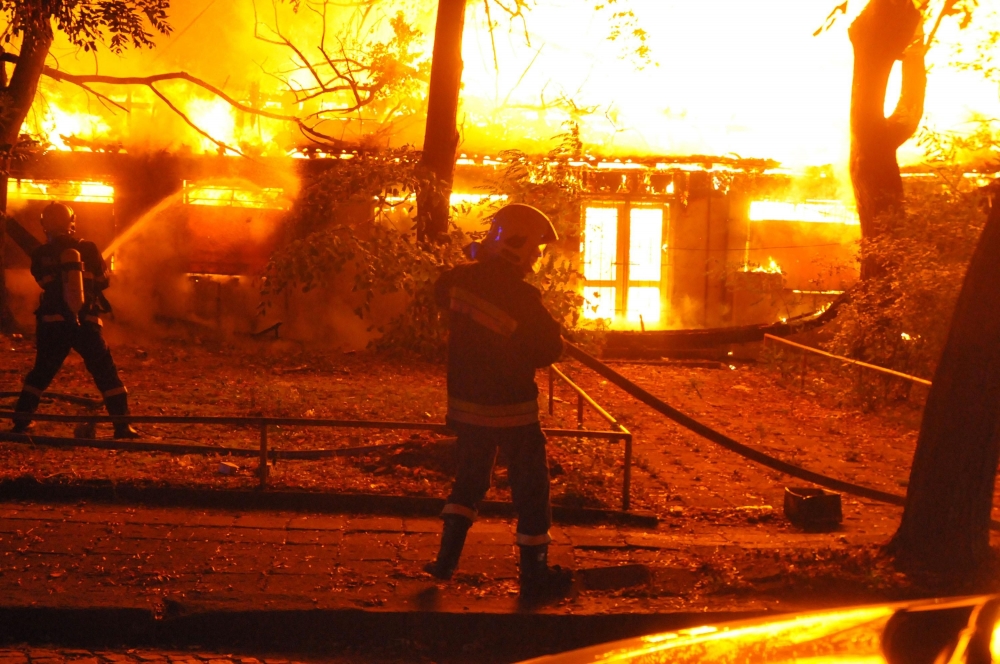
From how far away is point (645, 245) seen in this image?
2088 cm

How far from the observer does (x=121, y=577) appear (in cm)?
521

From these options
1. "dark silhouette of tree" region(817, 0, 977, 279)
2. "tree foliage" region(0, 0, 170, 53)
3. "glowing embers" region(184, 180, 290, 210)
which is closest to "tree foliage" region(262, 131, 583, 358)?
"tree foliage" region(0, 0, 170, 53)

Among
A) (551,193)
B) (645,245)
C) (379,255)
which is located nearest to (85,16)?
(379,255)

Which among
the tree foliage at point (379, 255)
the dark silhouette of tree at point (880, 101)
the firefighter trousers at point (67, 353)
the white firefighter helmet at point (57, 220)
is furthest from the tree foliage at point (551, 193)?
the dark silhouette of tree at point (880, 101)

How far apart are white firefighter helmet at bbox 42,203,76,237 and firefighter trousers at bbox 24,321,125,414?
0.69m

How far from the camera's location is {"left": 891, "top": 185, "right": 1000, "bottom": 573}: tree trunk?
547 centimetres

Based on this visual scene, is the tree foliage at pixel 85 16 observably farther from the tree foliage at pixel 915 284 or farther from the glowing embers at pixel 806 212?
the glowing embers at pixel 806 212

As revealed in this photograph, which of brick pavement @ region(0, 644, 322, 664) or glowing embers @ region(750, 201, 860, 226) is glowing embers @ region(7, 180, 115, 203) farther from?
brick pavement @ region(0, 644, 322, 664)

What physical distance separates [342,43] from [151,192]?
4535 mm

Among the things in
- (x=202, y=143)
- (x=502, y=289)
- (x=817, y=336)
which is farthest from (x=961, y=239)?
(x=202, y=143)

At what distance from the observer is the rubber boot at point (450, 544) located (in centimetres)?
511

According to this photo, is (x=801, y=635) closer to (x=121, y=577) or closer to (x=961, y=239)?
(x=121, y=577)

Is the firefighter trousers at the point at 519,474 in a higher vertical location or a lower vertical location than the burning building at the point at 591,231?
lower

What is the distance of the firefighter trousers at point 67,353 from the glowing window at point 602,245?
1362 centimetres
